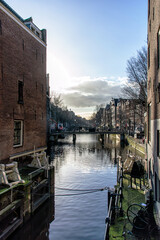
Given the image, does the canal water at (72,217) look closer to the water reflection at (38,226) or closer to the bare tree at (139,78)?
the water reflection at (38,226)

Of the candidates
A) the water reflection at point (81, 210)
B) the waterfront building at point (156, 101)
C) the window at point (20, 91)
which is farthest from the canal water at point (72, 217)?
the window at point (20, 91)

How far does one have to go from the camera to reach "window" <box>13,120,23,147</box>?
12781 millimetres

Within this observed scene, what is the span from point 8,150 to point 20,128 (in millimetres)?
2087

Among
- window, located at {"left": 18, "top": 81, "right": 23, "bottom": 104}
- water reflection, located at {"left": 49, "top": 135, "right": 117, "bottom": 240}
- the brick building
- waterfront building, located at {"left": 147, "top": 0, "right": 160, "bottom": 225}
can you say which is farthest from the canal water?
window, located at {"left": 18, "top": 81, "right": 23, "bottom": 104}

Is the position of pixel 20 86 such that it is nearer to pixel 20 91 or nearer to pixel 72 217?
pixel 20 91

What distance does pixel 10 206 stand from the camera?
8.48 metres

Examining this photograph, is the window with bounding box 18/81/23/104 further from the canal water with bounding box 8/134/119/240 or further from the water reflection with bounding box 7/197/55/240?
the water reflection with bounding box 7/197/55/240

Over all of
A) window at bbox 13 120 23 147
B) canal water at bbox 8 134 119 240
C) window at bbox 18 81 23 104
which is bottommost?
canal water at bbox 8 134 119 240

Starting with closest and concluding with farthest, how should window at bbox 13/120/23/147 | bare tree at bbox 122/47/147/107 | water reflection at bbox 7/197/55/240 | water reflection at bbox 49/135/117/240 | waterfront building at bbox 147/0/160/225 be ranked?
1. waterfront building at bbox 147/0/160/225
2. water reflection at bbox 7/197/55/240
3. water reflection at bbox 49/135/117/240
4. window at bbox 13/120/23/147
5. bare tree at bbox 122/47/147/107


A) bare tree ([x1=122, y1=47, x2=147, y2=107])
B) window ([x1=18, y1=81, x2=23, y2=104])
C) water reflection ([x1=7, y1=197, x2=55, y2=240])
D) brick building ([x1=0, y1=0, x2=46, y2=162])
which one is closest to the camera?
water reflection ([x1=7, y1=197, x2=55, y2=240])

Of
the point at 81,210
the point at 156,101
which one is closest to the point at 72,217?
A: the point at 81,210

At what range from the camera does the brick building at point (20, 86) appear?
1138cm

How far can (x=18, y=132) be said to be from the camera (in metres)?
13.1

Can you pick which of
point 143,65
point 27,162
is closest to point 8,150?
point 27,162
